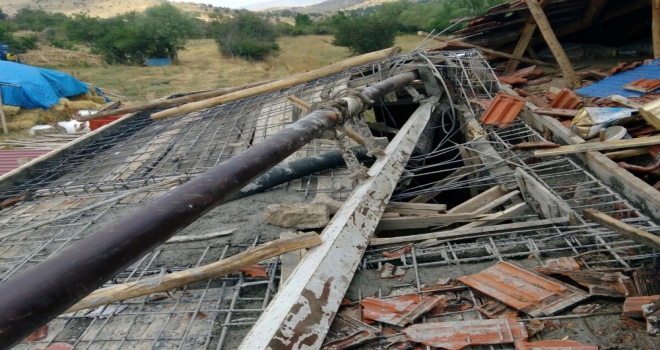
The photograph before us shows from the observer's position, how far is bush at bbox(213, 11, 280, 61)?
27469 mm

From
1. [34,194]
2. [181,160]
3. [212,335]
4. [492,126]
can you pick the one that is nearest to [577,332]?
[212,335]

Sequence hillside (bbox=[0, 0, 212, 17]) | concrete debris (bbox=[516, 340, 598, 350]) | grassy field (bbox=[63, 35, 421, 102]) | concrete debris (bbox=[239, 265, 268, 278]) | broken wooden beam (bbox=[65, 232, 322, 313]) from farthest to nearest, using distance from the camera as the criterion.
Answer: hillside (bbox=[0, 0, 212, 17]), grassy field (bbox=[63, 35, 421, 102]), concrete debris (bbox=[239, 265, 268, 278]), broken wooden beam (bbox=[65, 232, 322, 313]), concrete debris (bbox=[516, 340, 598, 350])

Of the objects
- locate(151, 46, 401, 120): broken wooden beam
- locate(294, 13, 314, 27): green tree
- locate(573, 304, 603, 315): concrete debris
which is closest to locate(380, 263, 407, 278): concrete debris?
locate(573, 304, 603, 315): concrete debris

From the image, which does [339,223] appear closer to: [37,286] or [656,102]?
[37,286]

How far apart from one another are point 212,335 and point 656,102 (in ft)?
13.4

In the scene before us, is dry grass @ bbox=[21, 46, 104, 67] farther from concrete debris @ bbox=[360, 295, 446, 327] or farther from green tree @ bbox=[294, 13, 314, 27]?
concrete debris @ bbox=[360, 295, 446, 327]

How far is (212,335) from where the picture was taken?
2180mm

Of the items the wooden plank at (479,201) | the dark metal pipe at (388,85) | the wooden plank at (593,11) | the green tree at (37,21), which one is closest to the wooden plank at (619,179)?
the wooden plank at (479,201)

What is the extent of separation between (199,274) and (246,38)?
29.7 metres

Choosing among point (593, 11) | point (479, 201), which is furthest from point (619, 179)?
point (593, 11)

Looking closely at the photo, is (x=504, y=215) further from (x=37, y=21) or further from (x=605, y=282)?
(x=37, y=21)

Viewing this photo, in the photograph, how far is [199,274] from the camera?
8.19 feet

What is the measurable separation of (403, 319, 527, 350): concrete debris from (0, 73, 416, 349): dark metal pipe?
103 centimetres

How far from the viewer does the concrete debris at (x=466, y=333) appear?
1.86m
